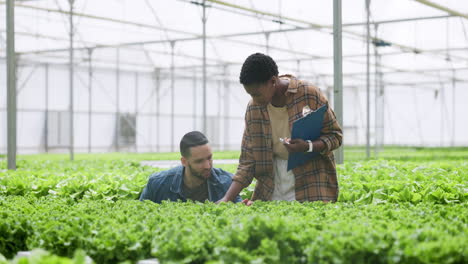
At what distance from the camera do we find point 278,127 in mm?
4363

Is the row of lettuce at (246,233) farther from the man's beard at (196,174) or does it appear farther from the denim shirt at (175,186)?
the denim shirt at (175,186)

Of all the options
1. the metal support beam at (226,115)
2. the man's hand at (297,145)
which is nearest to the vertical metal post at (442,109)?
the metal support beam at (226,115)

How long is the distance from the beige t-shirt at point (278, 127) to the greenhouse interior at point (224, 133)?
0.03 metres

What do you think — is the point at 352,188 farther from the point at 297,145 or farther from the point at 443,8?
the point at 443,8

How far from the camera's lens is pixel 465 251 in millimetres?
2834

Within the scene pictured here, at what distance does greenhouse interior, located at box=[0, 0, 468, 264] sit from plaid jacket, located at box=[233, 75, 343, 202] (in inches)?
0.6

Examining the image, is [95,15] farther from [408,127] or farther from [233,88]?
[408,127]

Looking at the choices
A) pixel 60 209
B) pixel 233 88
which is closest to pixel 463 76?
pixel 233 88

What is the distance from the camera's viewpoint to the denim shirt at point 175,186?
201 inches

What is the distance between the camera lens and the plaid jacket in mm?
4191

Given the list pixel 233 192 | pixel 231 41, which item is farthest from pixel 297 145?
pixel 231 41

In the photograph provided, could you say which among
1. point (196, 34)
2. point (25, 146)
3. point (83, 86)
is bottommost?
point (25, 146)

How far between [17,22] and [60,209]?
2168 cm

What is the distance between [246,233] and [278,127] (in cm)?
144
